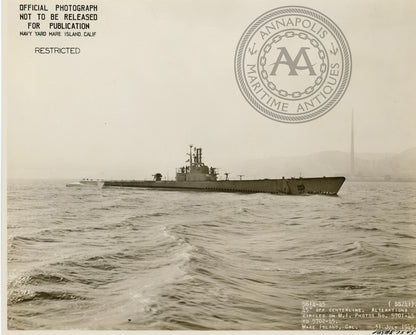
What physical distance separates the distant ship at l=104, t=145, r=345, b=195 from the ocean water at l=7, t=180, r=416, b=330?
1.48 feet

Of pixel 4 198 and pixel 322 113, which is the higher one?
pixel 322 113

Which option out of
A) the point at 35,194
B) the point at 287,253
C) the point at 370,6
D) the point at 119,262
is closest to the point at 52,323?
the point at 119,262

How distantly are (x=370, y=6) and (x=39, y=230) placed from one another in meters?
3.83

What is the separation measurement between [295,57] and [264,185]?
7.25 feet

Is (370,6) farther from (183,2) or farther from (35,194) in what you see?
(35,194)

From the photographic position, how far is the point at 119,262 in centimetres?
536

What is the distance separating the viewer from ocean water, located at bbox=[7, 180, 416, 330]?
16.4ft

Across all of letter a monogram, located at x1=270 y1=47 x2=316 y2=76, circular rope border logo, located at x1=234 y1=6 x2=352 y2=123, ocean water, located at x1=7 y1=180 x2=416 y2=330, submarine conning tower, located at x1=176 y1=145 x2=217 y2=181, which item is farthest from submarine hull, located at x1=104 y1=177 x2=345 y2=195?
letter a monogram, located at x1=270 y1=47 x2=316 y2=76

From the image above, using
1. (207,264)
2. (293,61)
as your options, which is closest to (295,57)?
(293,61)

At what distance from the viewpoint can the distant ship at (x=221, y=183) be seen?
20.9 feet

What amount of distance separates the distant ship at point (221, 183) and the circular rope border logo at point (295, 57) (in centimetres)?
105

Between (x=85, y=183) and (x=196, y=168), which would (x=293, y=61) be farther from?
(x=85, y=183)

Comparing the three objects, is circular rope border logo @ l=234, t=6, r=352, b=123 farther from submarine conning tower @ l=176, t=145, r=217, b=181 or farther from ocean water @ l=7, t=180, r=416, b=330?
ocean water @ l=7, t=180, r=416, b=330

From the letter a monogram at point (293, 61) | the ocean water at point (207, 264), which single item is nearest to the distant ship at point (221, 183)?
the ocean water at point (207, 264)
